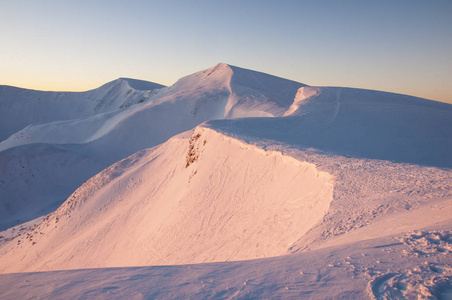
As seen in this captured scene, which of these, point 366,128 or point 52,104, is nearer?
point 366,128

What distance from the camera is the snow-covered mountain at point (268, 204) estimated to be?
259cm

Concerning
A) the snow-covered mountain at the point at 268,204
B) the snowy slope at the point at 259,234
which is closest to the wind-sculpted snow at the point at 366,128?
the snow-covered mountain at the point at 268,204

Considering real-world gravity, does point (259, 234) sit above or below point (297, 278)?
below

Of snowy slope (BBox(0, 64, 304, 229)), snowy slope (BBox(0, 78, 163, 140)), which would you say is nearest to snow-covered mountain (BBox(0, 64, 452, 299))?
snowy slope (BBox(0, 64, 304, 229))

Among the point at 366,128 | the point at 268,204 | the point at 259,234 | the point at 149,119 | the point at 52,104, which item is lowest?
the point at 259,234

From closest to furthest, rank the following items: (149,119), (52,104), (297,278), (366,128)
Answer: (297,278) → (366,128) → (149,119) → (52,104)

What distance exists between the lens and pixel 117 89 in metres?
60.5

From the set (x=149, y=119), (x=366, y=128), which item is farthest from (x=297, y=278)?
(x=149, y=119)

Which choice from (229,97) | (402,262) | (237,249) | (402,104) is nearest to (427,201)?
(402,262)

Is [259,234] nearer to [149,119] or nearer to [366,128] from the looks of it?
[366,128]

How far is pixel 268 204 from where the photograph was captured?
21.7 ft


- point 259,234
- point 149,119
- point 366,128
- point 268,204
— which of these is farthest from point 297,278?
point 149,119

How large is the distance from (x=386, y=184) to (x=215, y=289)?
3.94 metres

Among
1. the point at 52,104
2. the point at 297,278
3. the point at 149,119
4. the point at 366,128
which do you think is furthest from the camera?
the point at 52,104
